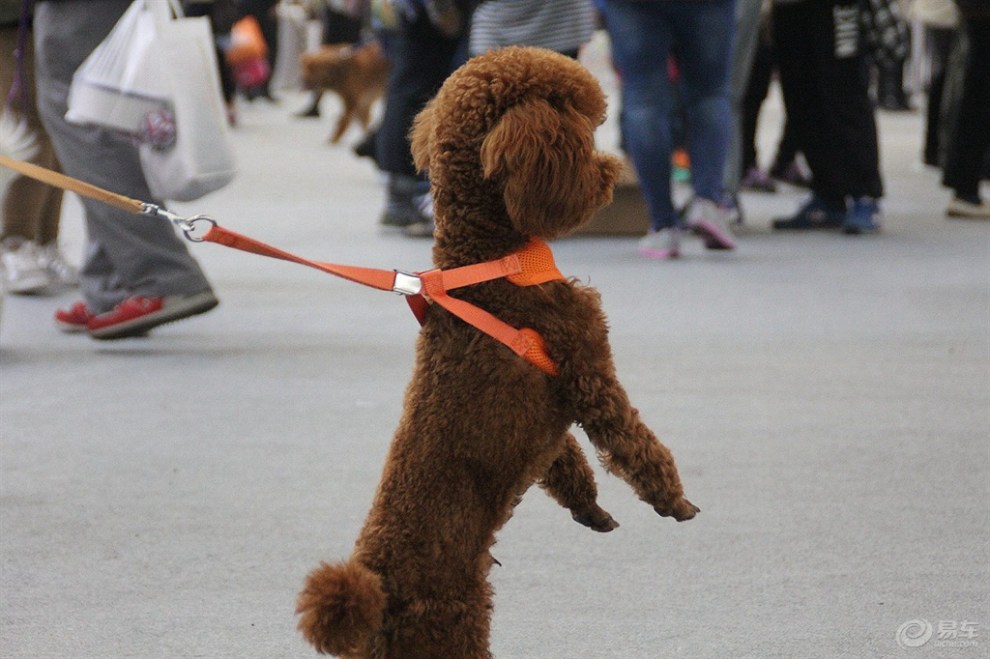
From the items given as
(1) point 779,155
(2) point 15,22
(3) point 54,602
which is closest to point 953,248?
(1) point 779,155

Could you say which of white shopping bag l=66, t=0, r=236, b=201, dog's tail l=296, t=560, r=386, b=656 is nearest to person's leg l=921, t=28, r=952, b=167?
white shopping bag l=66, t=0, r=236, b=201

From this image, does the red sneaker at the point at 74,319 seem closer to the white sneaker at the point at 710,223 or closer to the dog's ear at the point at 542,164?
the white sneaker at the point at 710,223

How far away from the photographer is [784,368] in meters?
4.03

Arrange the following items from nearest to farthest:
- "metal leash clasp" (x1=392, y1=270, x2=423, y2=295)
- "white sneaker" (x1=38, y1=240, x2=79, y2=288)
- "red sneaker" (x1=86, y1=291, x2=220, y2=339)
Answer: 1. "metal leash clasp" (x1=392, y1=270, x2=423, y2=295)
2. "red sneaker" (x1=86, y1=291, x2=220, y2=339)
3. "white sneaker" (x1=38, y1=240, x2=79, y2=288)

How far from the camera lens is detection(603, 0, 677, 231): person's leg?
5449 mm

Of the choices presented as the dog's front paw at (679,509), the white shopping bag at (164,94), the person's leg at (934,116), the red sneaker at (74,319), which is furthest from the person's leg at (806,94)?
the dog's front paw at (679,509)

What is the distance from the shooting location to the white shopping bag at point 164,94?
4.00 m

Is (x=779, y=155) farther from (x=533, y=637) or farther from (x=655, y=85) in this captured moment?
(x=533, y=637)

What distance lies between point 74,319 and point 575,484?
317cm

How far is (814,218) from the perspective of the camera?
6730 mm

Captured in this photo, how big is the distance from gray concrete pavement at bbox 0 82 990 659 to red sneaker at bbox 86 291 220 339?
0.09m

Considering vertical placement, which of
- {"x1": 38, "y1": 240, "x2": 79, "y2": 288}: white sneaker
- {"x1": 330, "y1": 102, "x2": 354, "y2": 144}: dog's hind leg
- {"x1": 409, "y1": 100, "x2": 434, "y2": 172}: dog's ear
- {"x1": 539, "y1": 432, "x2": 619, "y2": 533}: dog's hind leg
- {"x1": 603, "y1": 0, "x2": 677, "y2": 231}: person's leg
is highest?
{"x1": 409, "y1": 100, "x2": 434, "y2": 172}: dog's ear

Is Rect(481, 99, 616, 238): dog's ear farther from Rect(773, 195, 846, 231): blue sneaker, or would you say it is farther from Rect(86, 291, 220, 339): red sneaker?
Rect(773, 195, 846, 231): blue sneaker

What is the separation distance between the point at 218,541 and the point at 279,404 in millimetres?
1041
